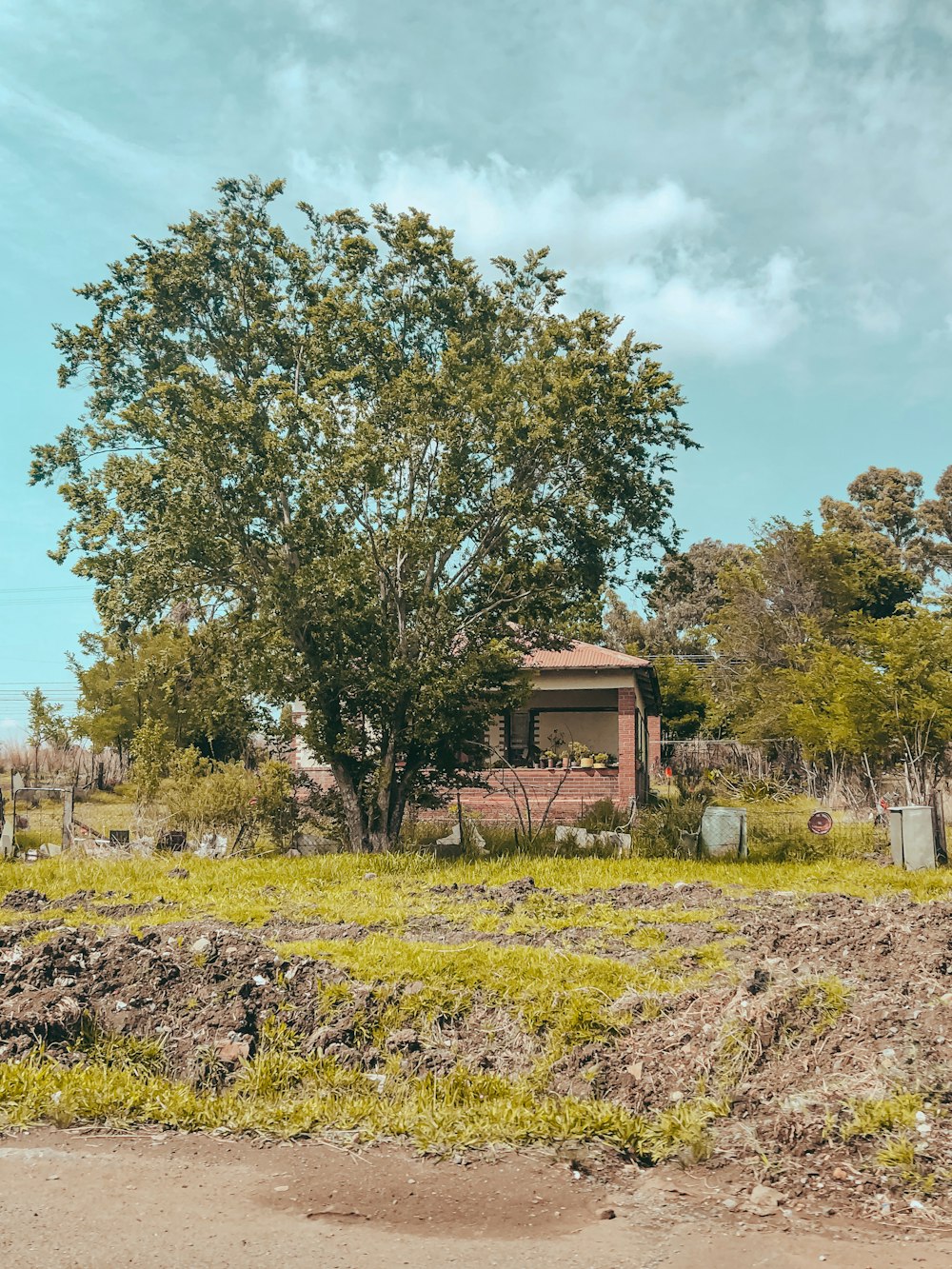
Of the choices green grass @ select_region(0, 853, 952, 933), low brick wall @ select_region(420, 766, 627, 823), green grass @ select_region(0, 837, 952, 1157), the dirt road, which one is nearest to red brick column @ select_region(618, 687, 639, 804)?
low brick wall @ select_region(420, 766, 627, 823)

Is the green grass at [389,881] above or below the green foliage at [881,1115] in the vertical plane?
above

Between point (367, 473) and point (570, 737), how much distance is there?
50.7 feet

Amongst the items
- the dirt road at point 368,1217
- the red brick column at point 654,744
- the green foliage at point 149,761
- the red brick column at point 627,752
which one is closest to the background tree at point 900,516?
the red brick column at point 654,744

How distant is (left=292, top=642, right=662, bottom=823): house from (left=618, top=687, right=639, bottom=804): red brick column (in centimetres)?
2

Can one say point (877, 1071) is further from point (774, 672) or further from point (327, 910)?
point (774, 672)

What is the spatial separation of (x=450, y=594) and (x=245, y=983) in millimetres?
10331

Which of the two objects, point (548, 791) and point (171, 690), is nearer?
point (171, 690)

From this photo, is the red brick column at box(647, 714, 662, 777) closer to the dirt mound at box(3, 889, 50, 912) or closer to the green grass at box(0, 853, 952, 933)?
the green grass at box(0, 853, 952, 933)

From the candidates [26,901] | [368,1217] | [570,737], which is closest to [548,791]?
[570,737]

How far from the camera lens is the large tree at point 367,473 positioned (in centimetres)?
1551

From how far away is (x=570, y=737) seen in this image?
29250 mm

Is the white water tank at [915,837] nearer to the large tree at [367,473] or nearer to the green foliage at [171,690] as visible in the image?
the large tree at [367,473]

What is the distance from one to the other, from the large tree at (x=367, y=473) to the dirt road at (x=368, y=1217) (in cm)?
1093

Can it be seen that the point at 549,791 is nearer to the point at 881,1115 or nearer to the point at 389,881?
the point at 389,881
